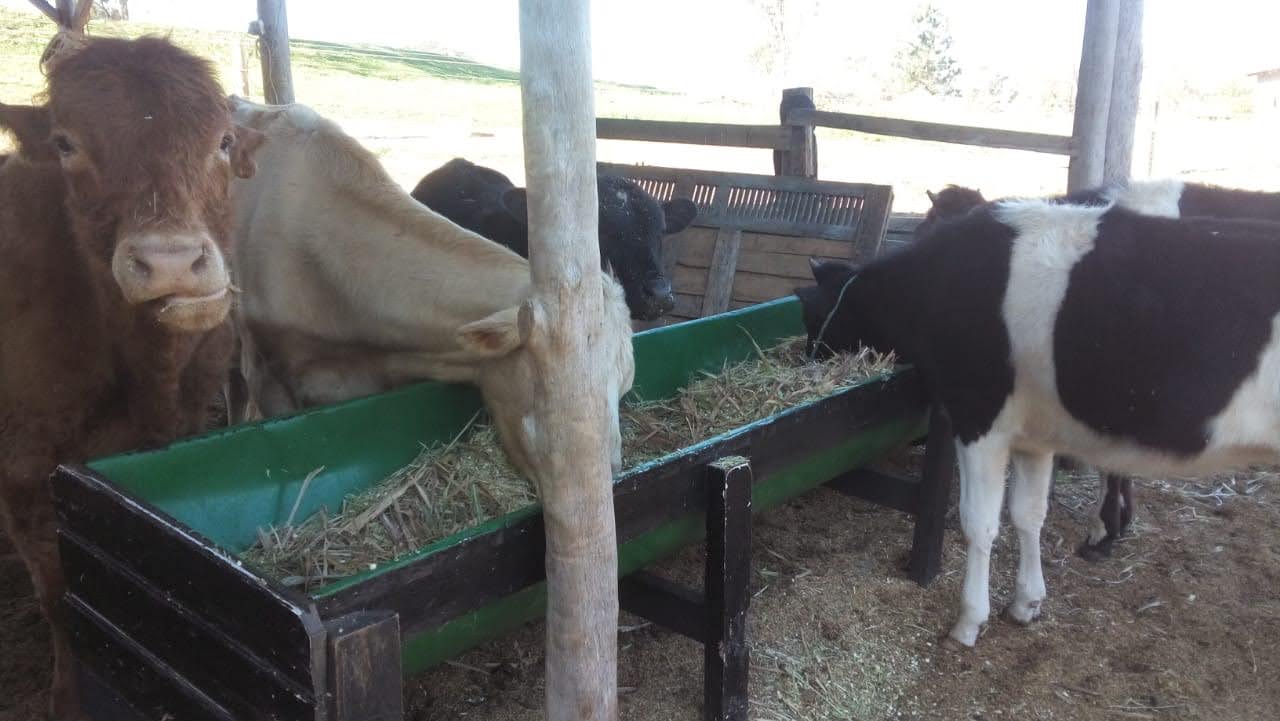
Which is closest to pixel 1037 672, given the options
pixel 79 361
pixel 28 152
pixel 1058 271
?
pixel 1058 271

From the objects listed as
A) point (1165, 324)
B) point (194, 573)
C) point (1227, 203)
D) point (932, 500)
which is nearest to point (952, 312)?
point (1165, 324)

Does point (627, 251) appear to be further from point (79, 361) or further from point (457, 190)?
point (79, 361)

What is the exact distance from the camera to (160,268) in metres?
2.26

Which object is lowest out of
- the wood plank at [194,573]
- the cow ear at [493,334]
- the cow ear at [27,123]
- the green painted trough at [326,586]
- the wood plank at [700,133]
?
the green painted trough at [326,586]

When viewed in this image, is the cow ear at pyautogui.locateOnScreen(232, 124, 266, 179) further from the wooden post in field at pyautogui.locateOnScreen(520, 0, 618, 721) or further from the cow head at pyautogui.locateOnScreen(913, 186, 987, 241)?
the cow head at pyautogui.locateOnScreen(913, 186, 987, 241)

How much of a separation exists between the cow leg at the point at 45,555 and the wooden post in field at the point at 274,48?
4.36 metres

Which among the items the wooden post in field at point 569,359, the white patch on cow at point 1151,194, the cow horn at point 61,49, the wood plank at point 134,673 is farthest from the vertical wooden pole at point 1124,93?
the wood plank at point 134,673

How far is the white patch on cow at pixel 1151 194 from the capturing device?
15.6 feet

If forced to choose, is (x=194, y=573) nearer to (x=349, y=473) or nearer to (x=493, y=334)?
(x=493, y=334)

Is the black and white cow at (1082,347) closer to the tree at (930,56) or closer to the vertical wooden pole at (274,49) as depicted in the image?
the vertical wooden pole at (274,49)

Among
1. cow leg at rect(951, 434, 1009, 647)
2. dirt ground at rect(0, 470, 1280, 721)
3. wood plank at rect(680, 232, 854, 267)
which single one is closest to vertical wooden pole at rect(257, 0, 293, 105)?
wood plank at rect(680, 232, 854, 267)

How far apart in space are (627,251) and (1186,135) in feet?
66.9

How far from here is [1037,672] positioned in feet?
11.3

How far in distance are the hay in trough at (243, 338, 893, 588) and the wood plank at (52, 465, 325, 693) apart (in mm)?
251
